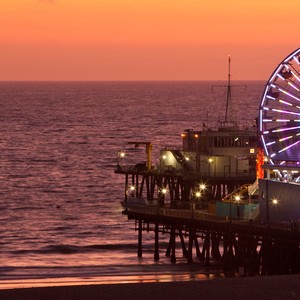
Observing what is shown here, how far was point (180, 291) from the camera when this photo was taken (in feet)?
166

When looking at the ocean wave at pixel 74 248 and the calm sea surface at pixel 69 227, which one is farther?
the ocean wave at pixel 74 248

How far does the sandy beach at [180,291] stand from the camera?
163 feet

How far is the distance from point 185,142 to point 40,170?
53.9m

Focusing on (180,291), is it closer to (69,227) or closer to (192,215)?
(192,215)

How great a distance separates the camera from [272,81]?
88.4 m

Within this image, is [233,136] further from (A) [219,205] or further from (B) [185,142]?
(A) [219,205]

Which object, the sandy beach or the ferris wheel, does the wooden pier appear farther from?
the sandy beach

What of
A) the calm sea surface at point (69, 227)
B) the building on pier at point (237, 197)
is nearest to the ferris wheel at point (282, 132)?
the building on pier at point (237, 197)

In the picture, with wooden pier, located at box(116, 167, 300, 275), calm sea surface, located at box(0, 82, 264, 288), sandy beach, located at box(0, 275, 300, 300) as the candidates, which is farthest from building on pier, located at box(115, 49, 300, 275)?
sandy beach, located at box(0, 275, 300, 300)

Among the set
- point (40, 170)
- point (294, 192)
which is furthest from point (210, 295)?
point (40, 170)

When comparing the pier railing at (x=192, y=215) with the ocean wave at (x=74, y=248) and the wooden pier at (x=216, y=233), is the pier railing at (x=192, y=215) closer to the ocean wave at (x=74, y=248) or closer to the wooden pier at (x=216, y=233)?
the wooden pier at (x=216, y=233)

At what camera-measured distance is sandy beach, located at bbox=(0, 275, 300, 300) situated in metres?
49.8

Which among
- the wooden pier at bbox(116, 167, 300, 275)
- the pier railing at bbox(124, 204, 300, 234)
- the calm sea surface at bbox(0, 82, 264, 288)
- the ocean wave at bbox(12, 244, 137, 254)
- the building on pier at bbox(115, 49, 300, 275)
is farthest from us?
the ocean wave at bbox(12, 244, 137, 254)

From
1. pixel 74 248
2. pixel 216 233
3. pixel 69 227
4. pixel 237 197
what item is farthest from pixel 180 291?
pixel 69 227
